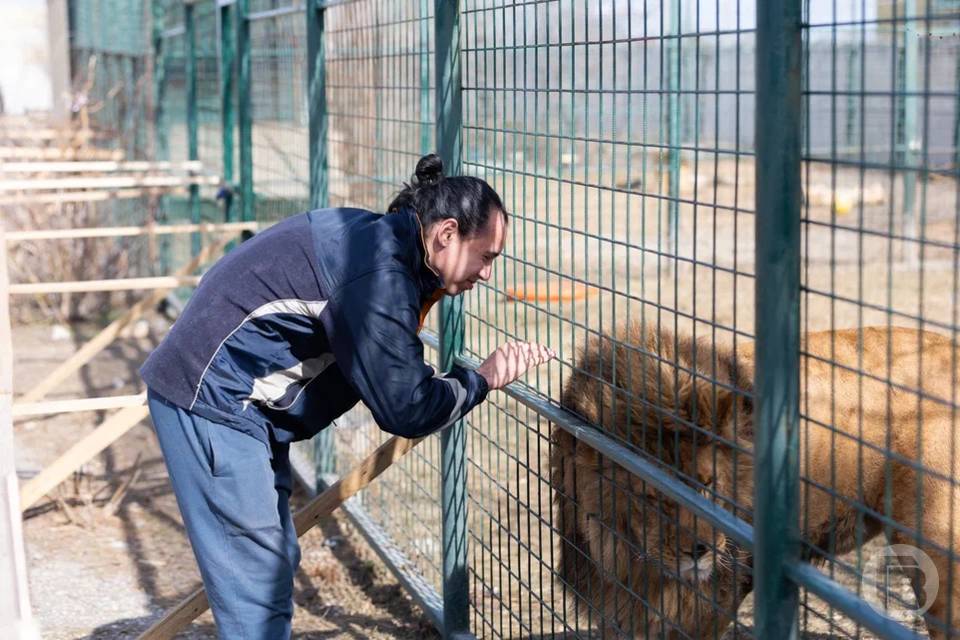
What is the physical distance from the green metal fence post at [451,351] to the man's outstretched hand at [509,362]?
917mm

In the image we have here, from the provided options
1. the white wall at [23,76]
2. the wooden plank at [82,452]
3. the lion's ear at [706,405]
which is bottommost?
the wooden plank at [82,452]

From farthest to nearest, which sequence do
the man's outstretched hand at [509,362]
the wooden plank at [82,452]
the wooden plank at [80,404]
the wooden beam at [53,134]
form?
the wooden beam at [53,134] < the wooden plank at [82,452] < the wooden plank at [80,404] < the man's outstretched hand at [509,362]

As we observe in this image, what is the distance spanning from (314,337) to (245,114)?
205 inches

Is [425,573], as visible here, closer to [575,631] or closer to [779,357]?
[575,631]

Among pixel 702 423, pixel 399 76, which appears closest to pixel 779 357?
pixel 702 423

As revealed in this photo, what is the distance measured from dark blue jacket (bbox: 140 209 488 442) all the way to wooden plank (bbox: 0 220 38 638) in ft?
1.63

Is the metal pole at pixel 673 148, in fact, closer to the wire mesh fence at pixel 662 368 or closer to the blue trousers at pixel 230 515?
the wire mesh fence at pixel 662 368

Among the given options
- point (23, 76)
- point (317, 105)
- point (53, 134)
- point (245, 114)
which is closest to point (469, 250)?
point (317, 105)

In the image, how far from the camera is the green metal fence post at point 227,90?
878cm

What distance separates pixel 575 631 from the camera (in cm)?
371

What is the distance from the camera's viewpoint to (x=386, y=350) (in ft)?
10.1

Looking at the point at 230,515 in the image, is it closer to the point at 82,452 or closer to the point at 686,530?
the point at 686,530

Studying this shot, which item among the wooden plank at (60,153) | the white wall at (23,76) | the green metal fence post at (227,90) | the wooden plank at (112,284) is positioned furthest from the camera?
the white wall at (23,76)

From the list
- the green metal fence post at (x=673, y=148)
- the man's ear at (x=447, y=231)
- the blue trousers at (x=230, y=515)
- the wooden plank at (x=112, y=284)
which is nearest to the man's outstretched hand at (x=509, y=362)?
the man's ear at (x=447, y=231)
